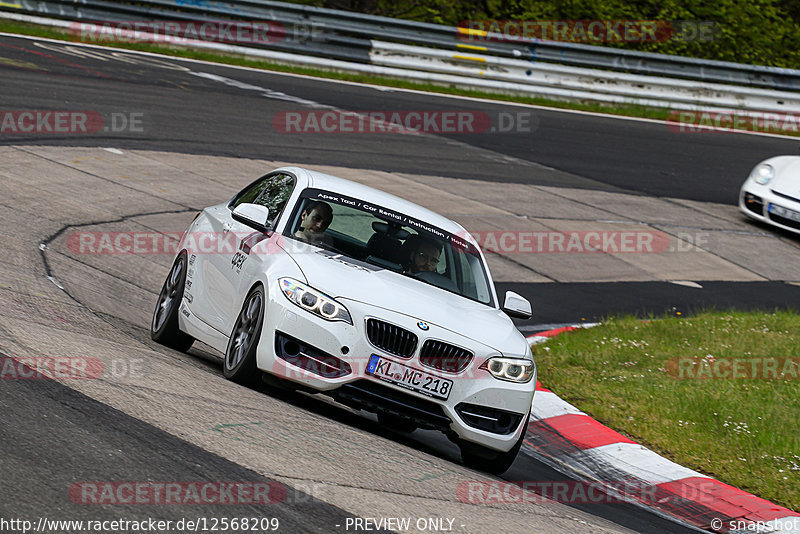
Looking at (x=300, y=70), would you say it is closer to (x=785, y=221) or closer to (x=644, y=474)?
(x=785, y=221)

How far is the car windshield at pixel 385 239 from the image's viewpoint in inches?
302

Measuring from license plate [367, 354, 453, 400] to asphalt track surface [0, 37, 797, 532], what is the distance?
2.33 ft

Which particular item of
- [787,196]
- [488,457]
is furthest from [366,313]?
[787,196]

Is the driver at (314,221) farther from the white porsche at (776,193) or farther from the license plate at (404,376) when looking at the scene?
the white porsche at (776,193)

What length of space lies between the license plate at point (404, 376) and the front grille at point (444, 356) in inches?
3.2

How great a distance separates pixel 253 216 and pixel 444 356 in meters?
1.71

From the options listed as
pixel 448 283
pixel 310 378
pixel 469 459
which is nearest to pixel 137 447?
pixel 310 378

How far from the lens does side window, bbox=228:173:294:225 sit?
8.00 metres

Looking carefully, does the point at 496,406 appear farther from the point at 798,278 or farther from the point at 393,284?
the point at 798,278

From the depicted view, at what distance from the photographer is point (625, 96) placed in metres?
25.3

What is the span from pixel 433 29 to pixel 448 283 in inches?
681

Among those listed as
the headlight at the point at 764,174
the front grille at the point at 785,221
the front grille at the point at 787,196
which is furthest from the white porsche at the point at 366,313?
the headlight at the point at 764,174

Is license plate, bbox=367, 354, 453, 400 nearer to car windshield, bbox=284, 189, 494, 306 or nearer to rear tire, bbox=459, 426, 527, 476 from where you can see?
rear tire, bbox=459, 426, 527, 476

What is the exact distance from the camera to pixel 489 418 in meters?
6.80
